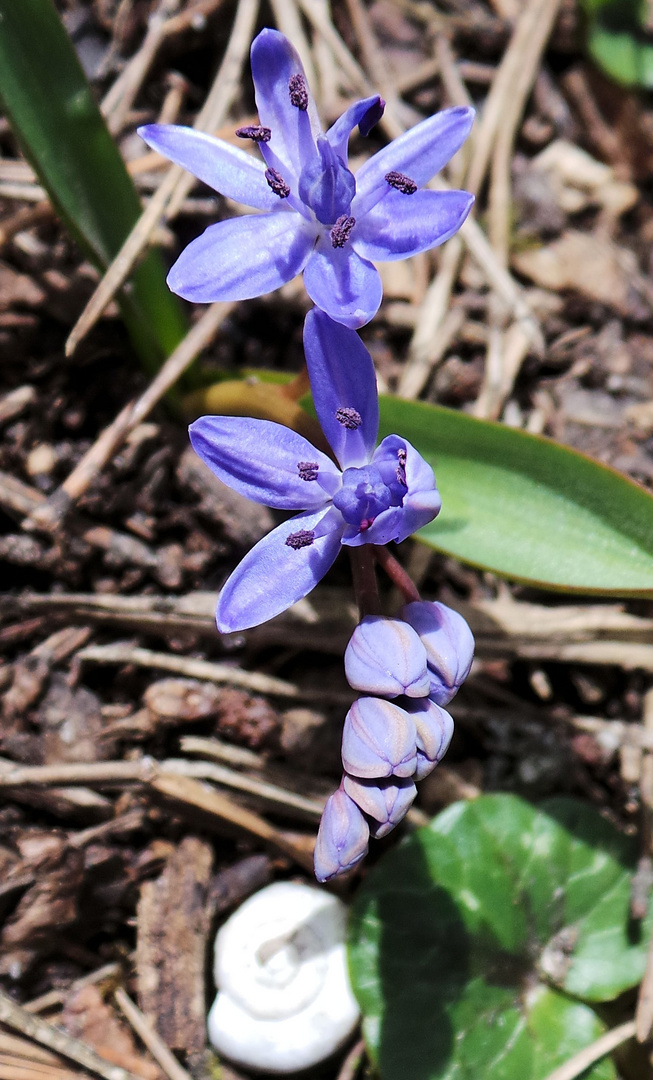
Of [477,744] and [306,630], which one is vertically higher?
[306,630]

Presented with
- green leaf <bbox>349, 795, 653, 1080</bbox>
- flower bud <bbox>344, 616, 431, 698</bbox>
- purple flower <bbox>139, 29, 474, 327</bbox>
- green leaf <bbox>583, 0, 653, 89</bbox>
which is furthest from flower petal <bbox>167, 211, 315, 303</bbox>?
green leaf <bbox>583, 0, 653, 89</bbox>

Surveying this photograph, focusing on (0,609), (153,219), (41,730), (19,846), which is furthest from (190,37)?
(19,846)

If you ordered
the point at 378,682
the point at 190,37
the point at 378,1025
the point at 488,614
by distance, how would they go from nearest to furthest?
the point at 378,682, the point at 378,1025, the point at 488,614, the point at 190,37

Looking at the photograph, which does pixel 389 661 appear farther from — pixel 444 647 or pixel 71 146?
pixel 71 146

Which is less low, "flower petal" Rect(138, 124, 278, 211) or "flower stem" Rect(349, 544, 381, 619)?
"flower petal" Rect(138, 124, 278, 211)

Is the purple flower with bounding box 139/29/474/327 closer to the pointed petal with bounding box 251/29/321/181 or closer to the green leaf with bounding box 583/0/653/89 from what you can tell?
the pointed petal with bounding box 251/29/321/181

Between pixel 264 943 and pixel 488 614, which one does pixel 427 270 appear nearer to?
pixel 488 614

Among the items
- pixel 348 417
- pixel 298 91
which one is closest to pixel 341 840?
pixel 348 417
